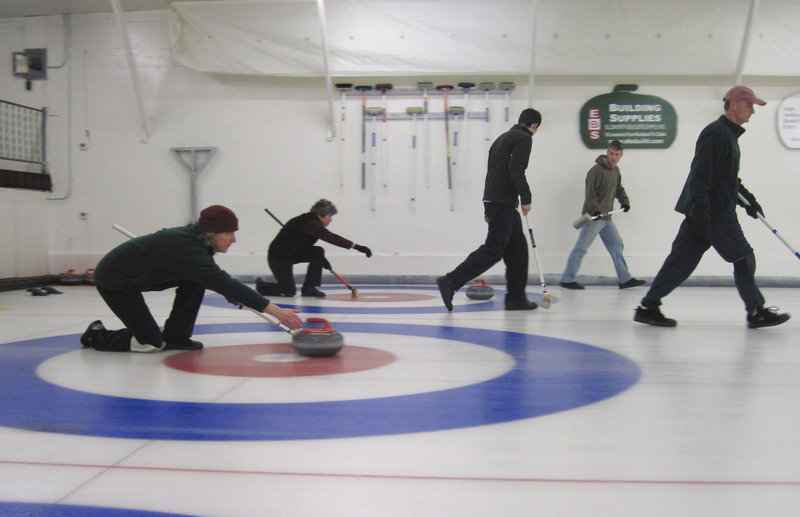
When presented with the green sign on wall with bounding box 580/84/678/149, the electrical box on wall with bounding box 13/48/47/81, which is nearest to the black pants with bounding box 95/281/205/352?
the green sign on wall with bounding box 580/84/678/149

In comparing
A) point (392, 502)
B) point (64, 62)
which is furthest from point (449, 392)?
point (64, 62)

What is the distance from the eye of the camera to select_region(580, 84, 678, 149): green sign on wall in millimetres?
9133

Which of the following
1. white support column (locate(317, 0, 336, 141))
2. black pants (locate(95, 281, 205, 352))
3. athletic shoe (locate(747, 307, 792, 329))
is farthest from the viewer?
white support column (locate(317, 0, 336, 141))

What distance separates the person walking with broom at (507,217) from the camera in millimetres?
5426

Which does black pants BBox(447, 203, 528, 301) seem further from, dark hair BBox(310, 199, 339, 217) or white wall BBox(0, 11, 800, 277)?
white wall BBox(0, 11, 800, 277)

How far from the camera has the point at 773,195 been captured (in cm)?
909

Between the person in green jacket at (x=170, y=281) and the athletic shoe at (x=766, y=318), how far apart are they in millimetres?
3175

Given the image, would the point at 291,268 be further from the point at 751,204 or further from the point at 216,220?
the point at 751,204

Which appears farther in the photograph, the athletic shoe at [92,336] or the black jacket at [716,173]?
the black jacket at [716,173]

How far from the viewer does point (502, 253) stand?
5.56 meters

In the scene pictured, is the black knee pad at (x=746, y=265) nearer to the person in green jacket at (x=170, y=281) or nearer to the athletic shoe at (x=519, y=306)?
the athletic shoe at (x=519, y=306)

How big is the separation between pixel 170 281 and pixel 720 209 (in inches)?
136

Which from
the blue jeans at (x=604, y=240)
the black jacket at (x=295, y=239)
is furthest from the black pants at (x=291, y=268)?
the blue jeans at (x=604, y=240)

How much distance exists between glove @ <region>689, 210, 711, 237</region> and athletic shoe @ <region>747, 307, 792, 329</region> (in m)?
0.74
